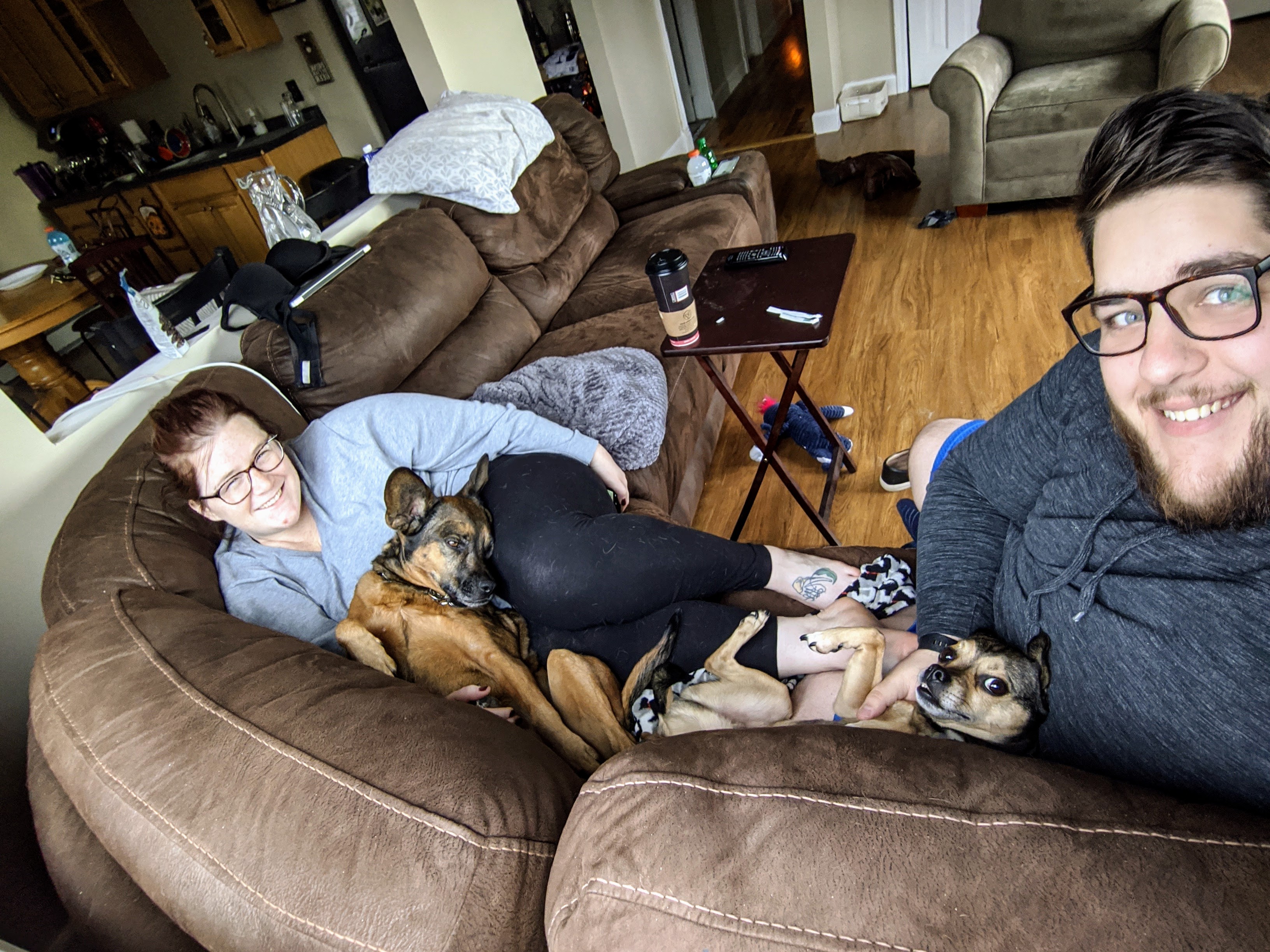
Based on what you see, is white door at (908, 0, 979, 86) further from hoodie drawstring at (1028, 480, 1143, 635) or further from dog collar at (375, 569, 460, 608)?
dog collar at (375, 569, 460, 608)

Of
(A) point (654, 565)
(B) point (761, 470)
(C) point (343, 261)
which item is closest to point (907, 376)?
(B) point (761, 470)

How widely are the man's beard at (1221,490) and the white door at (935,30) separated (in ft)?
18.8

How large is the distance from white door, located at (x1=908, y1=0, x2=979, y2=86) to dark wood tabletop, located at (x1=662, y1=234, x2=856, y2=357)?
4.37 meters

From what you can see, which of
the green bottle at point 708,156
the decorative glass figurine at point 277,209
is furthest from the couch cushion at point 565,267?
the decorative glass figurine at point 277,209

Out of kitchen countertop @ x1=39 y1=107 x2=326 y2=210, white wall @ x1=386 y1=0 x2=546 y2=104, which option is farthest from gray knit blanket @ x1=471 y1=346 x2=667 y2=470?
kitchen countertop @ x1=39 y1=107 x2=326 y2=210

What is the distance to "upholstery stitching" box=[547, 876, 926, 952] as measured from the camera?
1.46 ft

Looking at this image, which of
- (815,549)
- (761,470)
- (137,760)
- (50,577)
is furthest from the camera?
(761,470)

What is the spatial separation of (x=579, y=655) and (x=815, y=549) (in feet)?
2.03

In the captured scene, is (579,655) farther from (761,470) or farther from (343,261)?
(343,261)

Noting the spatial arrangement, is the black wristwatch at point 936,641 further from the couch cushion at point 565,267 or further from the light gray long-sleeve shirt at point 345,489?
the couch cushion at point 565,267

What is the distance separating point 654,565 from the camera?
136 centimetres

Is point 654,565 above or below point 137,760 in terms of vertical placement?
below

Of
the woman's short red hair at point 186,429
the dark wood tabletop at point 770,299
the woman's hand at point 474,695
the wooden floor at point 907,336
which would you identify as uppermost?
the woman's short red hair at point 186,429

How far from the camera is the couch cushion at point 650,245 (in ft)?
8.91
